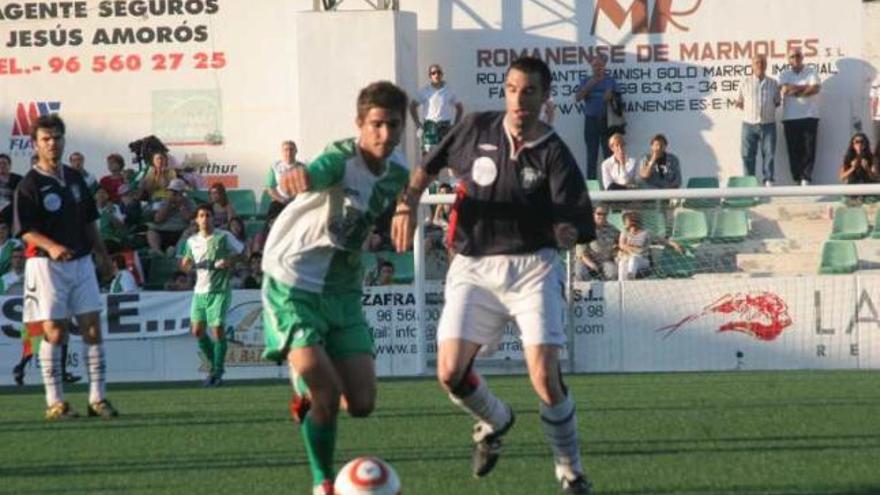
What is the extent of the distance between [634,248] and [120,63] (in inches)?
450

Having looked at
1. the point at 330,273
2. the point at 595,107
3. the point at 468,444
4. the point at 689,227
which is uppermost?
the point at 595,107

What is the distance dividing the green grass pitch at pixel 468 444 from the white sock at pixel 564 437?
194mm

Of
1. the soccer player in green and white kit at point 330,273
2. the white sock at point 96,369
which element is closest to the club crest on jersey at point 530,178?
the soccer player in green and white kit at point 330,273

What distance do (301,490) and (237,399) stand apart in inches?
281

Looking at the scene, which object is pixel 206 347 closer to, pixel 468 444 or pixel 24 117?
pixel 468 444

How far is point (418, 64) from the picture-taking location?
28.2 meters

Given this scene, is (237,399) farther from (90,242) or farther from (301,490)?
(301,490)

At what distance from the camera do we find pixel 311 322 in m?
8.52

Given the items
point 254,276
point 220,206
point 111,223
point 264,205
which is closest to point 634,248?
point 254,276

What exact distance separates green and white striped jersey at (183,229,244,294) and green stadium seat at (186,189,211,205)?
6602 millimetres

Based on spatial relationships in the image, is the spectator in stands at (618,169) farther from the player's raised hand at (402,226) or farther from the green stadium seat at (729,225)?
the player's raised hand at (402,226)

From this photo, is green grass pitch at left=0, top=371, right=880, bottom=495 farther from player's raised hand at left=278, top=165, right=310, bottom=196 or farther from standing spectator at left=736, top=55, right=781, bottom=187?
standing spectator at left=736, top=55, right=781, bottom=187

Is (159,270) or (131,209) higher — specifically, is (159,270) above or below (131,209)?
below

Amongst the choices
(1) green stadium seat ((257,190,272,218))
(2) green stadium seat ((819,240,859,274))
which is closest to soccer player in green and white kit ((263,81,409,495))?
(2) green stadium seat ((819,240,859,274))
